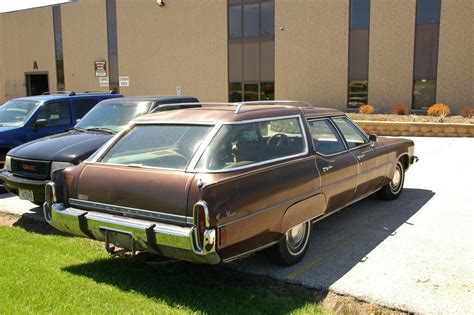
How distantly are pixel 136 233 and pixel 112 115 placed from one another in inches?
175

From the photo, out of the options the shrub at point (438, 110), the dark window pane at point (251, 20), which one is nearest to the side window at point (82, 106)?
the shrub at point (438, 110)

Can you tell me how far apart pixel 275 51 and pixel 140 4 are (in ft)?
31.3

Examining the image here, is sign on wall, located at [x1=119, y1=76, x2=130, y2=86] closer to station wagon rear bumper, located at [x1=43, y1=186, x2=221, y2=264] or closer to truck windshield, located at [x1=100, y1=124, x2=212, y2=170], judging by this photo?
truck windshield, located at [x1=100, y1=124, x2=212, y2=170]

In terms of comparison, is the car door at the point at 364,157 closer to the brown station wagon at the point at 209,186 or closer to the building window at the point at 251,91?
the brown station wagon at the point at 209,186

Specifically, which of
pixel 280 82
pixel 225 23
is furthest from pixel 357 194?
pixel 225 23

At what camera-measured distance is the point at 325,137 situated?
5.93m

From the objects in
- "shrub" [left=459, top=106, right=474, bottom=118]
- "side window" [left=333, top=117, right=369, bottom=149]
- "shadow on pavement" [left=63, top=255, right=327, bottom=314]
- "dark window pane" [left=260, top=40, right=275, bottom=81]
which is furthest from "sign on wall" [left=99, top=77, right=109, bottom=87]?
"shadow on pavement" [left=63, top=255, right=327, bottom=314]

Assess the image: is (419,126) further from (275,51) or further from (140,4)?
(140,4)

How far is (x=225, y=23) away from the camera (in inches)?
1024

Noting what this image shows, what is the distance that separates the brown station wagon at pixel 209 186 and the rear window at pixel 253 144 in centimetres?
1

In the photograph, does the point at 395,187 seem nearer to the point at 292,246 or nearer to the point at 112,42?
the point at 292,246

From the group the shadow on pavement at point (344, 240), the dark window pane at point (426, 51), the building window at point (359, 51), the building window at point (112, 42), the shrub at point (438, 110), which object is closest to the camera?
the shadow on pavement at point (344, 240)

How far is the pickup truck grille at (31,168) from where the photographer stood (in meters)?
6.44

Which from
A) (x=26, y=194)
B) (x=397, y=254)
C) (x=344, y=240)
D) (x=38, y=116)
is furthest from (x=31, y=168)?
(x=397, y=254)
